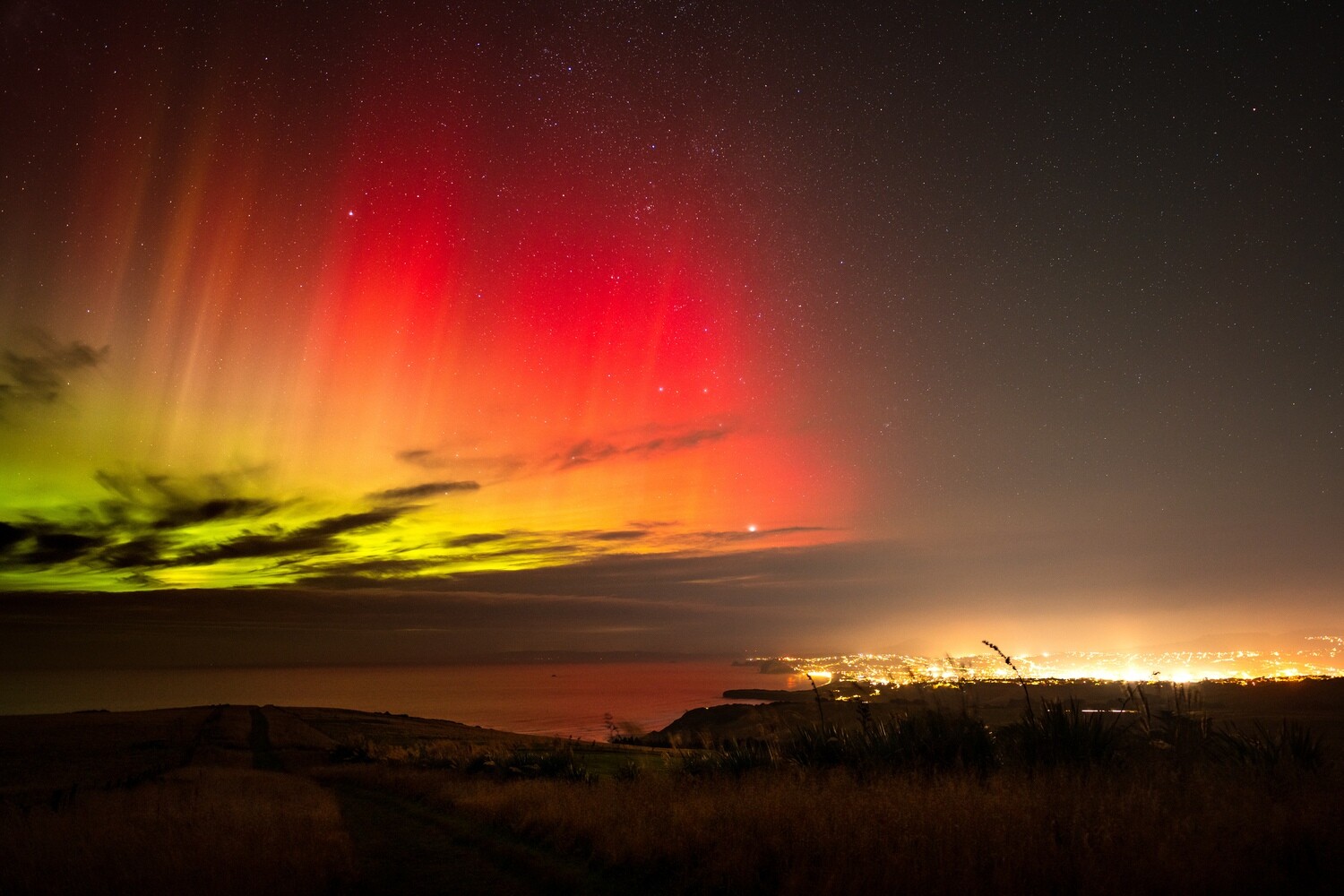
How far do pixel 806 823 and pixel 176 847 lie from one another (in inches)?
325

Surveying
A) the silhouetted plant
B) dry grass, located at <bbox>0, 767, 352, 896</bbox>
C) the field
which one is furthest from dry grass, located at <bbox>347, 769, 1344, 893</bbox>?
dry grass, located at <bbox>0, 767, 352, 896</bbox>

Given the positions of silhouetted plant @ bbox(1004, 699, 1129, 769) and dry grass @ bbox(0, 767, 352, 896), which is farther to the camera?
silhouetted plant @ bbox(1004, 699, 1129, 769)

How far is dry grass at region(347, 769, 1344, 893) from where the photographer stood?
621 centimetres

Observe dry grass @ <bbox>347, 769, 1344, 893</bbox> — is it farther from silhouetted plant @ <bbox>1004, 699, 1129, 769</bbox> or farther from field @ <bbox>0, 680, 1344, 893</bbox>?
silhouetted plant @ <bbox>1004, 699, 1129, 769</bbox>

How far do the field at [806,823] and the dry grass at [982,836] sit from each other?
0.09 ft

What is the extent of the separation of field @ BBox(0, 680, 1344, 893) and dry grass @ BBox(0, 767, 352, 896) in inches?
2.0

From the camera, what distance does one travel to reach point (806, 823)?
8.23 m

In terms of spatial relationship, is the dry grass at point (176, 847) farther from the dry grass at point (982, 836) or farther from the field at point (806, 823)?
the dry grass at point (982, 836)

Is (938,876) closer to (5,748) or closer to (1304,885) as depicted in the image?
(1304,885)

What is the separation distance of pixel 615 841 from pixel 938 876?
4.28 m

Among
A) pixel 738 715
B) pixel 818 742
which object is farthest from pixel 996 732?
pixel 738 715

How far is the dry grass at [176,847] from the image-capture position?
330 inches

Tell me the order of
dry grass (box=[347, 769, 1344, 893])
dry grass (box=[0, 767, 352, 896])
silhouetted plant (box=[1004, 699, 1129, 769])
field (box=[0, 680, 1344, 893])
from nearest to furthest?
1. dry grass (box=[347, 769, 1344, 893])
2. field (box=[0, 680, 1344, 893])
3. dry grass (box=[0, 767, 352, 896])
4. silhouetted plant (box=[1004, 699, 1129, 769])

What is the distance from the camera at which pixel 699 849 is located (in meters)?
8.42
